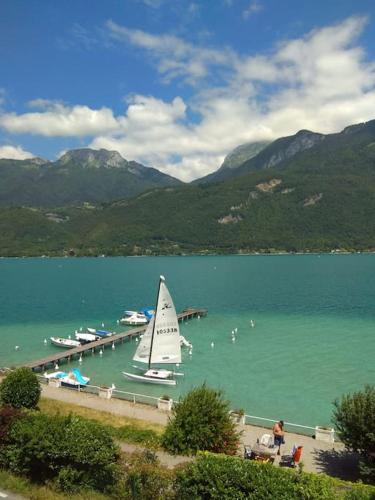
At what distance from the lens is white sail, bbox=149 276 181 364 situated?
150ft

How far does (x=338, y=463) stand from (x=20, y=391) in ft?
66.0

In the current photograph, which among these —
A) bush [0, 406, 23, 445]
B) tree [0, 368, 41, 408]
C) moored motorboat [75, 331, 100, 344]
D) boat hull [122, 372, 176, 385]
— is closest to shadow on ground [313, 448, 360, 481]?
bush [0, 406, 23, 445]

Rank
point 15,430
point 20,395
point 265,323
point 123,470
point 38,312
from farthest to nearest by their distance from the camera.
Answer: point 38,312, point 265,323, point 20,395, point 15,430, point 123,470

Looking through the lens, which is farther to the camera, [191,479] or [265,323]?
[265,323]

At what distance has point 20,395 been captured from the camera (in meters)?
29.4

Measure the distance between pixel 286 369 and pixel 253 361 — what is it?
4.68m

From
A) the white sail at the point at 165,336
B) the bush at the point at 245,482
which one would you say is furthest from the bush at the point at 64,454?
the white sail at the point at 165,336

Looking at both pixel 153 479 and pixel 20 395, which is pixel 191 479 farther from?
pixel 20 395

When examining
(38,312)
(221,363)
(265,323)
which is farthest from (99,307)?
(221,363)

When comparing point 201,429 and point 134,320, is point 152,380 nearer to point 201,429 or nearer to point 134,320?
point 201,429

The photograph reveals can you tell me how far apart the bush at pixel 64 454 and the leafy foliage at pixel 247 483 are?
3.67 m

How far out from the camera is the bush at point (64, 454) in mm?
17969

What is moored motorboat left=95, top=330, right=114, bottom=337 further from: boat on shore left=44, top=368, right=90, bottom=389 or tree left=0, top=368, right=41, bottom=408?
tree left=0, top=368, right=41, bottom=408

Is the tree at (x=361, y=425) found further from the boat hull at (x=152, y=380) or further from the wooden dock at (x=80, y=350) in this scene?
the wooden dock at (x=80, y=350)
